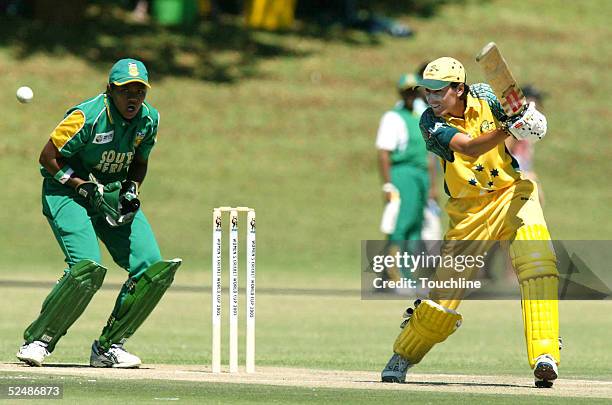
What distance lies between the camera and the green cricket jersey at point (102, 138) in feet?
32.4

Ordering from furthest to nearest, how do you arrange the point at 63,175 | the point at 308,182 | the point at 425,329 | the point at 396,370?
the point at 308,182 → the point at 63,175 → the point at 396,370 → the point at 425,329

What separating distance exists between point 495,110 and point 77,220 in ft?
9.01

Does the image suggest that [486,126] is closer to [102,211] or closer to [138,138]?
[138,138]

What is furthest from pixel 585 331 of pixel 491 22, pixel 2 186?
pixel 491 22

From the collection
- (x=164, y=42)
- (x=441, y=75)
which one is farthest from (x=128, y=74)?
(x=164, y=42)

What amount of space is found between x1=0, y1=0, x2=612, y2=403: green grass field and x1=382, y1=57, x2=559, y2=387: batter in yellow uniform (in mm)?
696

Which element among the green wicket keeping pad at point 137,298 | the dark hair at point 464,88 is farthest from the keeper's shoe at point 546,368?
the green wicket keeping pad at point 137,298

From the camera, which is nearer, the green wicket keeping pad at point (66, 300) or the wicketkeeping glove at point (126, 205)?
the green wicket keeping pad at point (66, 300)

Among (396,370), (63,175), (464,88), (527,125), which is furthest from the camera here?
(63,175)

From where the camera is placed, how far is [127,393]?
27.6 feet

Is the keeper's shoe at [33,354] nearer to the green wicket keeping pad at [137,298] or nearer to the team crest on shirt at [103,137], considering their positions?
the green wicket keeping pad at [137,298]

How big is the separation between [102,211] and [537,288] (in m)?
2.85

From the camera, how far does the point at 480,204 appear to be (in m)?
9.26

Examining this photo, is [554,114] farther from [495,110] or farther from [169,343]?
[495,110]
